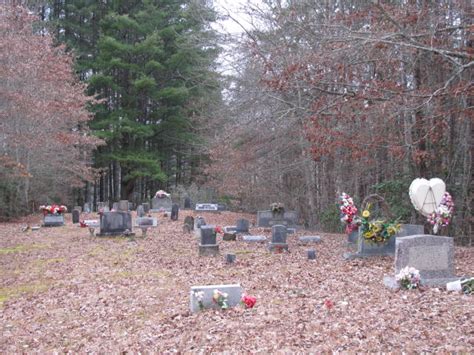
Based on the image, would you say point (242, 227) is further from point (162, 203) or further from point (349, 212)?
point (162, 203)

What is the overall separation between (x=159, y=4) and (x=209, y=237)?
925 inches

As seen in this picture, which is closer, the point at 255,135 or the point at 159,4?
the point at 255,135

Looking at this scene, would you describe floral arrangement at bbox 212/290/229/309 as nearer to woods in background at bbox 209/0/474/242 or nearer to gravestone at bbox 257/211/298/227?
woods in background at bbox 209/0/474/242

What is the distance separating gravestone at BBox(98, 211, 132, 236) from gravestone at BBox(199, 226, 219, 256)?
4.25m

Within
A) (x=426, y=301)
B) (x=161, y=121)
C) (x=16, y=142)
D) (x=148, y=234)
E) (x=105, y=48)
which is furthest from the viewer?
(x=161, y=121)

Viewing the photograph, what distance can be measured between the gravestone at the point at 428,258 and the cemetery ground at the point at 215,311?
1.89ft

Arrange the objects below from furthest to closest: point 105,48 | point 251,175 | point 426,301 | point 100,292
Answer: point 105,48
point 251,175
point 100,292
point 426,301

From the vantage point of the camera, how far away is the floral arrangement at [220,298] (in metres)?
6.46

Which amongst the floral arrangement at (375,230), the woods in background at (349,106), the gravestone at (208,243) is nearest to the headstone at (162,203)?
the woods in background at (349,106)

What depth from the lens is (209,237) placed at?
1177 centimetres

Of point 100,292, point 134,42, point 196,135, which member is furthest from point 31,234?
point 134,42

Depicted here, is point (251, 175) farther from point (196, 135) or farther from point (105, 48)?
point (105, 48)

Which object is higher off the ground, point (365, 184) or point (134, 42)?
point (134, 42)

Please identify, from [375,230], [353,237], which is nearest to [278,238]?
[353,237]
